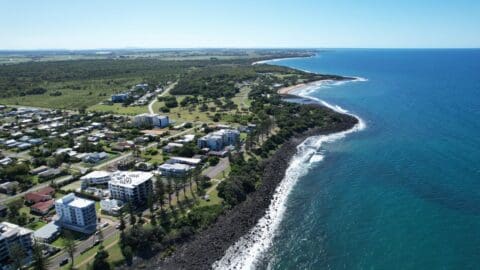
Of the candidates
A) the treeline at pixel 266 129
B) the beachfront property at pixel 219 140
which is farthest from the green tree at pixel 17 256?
the beachfront property at pixel 219 140

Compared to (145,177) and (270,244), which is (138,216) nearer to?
(145,177)

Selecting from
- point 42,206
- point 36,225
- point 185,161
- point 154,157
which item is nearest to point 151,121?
point 154,157

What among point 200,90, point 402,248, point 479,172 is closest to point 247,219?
point 402,248

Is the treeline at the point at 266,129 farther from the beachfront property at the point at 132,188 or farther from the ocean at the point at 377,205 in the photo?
the beachfront property at the point at 132,188

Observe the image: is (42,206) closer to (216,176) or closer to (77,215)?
(77,215)

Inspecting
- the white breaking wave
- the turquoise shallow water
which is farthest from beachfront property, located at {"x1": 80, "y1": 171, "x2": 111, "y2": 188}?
the turquoise shallow water

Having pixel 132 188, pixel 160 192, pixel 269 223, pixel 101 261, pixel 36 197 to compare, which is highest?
pixel 160 192

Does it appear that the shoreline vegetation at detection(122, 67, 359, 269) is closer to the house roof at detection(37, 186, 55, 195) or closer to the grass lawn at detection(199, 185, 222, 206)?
the grass lawn at detection(199, 185, 222, 206)
